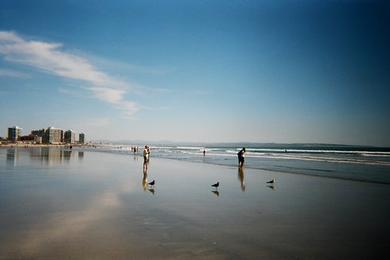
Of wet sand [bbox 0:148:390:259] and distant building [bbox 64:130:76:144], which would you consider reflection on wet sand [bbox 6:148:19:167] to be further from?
distant building [bbox 64:130:76:144]

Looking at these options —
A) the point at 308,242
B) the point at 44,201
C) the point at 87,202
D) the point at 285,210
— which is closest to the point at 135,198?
the point at 87,202

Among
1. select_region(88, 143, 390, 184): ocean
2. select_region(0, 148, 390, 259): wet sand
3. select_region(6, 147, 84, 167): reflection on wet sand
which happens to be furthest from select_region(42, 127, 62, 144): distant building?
select_region(0, 148, 390, 259): wet sand

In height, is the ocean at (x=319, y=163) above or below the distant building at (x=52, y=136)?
below

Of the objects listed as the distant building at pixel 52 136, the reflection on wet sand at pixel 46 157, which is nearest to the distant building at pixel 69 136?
the distant building at pixel 52 136

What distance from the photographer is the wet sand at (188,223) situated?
21.8 feet

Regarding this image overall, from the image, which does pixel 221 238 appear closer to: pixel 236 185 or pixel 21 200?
pixel 21 200

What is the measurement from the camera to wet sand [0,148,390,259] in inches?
261

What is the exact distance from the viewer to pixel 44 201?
11.7m

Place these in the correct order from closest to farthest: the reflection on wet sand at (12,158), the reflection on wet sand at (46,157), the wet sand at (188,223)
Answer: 1. the wet sand at (188,223)
2. the reflection on wet sand at (12,158)
3. the reflection on wet sand at (46,157)

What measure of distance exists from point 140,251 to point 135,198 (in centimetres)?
639

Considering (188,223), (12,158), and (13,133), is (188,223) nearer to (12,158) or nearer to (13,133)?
(12,158)

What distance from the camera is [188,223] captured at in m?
Answer: 8.93

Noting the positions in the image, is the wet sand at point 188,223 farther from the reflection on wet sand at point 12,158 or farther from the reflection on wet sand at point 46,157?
the reflection on wet sand at point 46,157

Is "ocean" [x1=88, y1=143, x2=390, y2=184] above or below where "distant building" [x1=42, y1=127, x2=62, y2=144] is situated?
below
